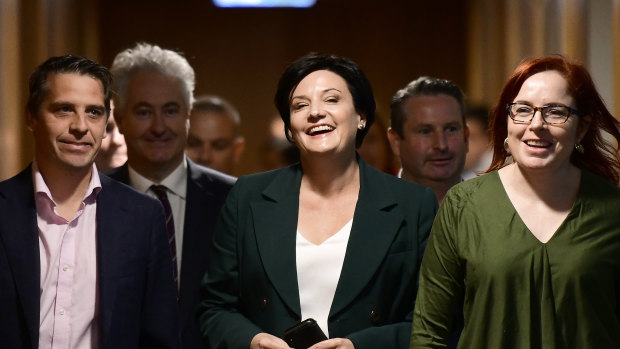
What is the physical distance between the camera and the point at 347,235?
3.27m

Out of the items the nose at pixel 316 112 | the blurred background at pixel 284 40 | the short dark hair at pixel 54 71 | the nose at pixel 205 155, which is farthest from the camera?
the blurred background at pixel 284 40

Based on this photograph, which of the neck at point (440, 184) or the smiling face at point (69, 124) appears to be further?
the neck at point (440, 184)

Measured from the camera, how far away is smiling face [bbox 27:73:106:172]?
10.3 feet

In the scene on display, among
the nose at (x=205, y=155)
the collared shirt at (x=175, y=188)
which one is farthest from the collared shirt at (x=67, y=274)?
the nose at (x=205, y=155)

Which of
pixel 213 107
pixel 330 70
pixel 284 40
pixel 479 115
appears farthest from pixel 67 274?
pixel 284 40

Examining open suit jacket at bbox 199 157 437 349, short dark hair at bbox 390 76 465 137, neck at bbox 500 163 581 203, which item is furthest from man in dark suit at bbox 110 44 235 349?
neck at bbox 500 163 581 203

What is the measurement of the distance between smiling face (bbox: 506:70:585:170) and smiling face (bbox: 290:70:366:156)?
0.58 meters

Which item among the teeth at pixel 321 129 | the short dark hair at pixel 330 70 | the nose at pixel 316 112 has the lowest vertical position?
the teeth at pixel 321 129

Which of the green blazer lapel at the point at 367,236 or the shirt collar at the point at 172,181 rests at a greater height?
the shirt collar at the point at 172,181

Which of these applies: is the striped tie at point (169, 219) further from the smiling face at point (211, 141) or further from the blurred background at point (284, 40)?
the blurred background at point (284, 40)

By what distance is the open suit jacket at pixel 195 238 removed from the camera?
3.71 meters

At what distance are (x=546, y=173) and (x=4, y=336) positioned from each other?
1563mm

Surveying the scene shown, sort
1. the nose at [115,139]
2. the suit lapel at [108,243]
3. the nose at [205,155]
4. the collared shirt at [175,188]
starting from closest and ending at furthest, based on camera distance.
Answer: the suit lapel at [108,243], the collared shirt at [175,188], the nose at [115,139], the nose at [205,155]

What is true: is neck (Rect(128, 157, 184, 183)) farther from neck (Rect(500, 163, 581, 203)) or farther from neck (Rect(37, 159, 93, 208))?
neck (Rect(500, 163, 581, 203))
